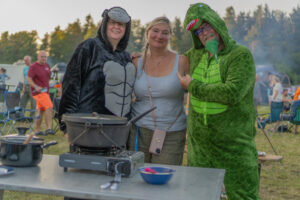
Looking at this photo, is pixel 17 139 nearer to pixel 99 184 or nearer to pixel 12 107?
pixel 99 184

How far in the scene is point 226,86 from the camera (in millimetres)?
2287

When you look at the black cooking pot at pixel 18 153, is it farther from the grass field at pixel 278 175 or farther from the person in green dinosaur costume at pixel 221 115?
the grass field at pixel 278 175

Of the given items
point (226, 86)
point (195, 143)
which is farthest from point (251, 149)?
point (226, 86)

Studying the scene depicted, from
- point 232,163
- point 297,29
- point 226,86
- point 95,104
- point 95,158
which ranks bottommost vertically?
point 232,163

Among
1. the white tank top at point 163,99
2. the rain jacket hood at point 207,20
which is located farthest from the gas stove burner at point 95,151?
the rain jacket hood at point 207,20

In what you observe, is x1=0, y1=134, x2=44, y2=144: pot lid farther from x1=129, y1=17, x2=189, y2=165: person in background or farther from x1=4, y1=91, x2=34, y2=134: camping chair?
x1=4, y1=91, x2=34, y2=134: camping chair

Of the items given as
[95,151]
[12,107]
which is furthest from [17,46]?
[95,151]

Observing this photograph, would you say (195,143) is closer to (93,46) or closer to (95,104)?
(95,104)

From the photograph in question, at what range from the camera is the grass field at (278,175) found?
4218 mm

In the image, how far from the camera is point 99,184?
1702mm

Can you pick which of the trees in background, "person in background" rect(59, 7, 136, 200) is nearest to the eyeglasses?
"person in background" rect(59, 7, 136, 200)

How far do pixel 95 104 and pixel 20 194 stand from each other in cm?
222

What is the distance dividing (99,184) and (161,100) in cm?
118

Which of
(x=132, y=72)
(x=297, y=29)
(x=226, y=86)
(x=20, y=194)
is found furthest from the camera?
(x=297, y=29)
